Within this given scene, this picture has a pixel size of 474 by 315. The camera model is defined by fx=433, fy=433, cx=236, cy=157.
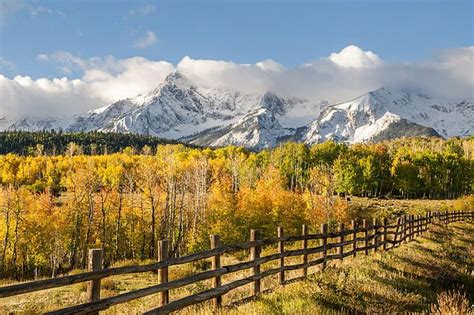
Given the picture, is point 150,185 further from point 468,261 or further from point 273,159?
point 273,159

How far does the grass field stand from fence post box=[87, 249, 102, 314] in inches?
90.6

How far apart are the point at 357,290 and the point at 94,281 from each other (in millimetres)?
6659

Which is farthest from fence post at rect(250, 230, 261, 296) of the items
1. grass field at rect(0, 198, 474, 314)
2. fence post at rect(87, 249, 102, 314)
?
fence post at rect(87, 249, 102, 314)

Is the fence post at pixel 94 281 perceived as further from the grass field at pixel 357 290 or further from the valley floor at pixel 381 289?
the valley floor at pixel 381 289

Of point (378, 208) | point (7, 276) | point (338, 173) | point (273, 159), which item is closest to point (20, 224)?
point (7, 276)

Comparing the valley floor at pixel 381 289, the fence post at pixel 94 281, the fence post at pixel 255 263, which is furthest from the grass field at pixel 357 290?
the fence post at pixel 94 281

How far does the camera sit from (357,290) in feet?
35.6

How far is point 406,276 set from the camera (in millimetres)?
13609

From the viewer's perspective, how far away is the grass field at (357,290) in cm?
927

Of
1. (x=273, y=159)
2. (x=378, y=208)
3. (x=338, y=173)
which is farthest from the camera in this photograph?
(x=273, y=159)

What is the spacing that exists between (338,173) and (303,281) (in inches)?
3893

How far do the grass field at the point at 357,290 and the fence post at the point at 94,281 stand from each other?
2302mm

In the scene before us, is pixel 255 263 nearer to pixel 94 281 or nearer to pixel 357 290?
pixel 357 290

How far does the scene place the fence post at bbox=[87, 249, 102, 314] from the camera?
23.3 ft
